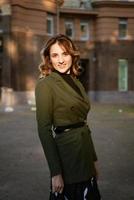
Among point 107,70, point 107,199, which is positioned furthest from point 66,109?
point 107,70

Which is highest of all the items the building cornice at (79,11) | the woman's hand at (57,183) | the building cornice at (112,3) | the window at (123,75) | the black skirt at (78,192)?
the building cornice at (112,3)

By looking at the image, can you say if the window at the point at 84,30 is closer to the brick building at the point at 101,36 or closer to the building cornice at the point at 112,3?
the brick building at the point at 101,36

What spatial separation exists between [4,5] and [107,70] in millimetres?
10711

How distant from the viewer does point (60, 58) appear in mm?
4145

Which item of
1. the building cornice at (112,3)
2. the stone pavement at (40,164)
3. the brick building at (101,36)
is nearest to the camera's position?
the stone pavement at (40,164)

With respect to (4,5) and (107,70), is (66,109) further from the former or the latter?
(107,70)

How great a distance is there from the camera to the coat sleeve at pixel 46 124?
4.00 m

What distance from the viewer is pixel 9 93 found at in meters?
36.8

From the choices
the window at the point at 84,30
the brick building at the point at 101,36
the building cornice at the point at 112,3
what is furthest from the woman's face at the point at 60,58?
the window at the point at 84,30

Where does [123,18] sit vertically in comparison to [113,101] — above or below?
above

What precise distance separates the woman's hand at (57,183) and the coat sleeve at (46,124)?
3 centimetres

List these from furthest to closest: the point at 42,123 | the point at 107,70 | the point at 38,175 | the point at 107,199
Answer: the point at 107,70 → the point at 38,175 → the point at 107,199 → the point at 42,123

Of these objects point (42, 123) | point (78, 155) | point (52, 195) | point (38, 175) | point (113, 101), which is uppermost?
point (42, 123)

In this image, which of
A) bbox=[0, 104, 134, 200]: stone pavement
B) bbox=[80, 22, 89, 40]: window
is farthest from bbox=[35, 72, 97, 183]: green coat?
bbox=[80, 22, 89, 40]: window
